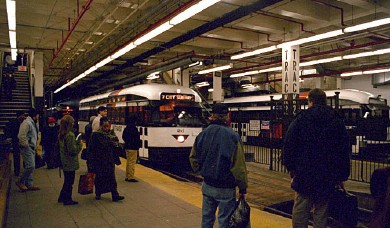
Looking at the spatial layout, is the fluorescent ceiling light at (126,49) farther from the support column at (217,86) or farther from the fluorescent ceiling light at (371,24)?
the support column at (217,86)

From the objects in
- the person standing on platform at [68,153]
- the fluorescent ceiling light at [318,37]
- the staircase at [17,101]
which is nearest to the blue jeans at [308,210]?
the person standing on platform at [68,153]

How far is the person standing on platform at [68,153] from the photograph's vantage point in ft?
20.7

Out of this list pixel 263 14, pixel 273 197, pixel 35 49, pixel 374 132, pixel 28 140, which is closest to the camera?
pixel 28 140

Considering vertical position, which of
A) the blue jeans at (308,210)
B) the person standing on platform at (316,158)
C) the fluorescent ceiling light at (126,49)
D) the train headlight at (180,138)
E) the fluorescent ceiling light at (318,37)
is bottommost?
the blue jeans at (308,210)

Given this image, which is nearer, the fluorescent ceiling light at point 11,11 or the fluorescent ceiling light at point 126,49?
the fluorescent ceiling light at point 11,11

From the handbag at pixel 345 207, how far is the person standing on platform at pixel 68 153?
463cm

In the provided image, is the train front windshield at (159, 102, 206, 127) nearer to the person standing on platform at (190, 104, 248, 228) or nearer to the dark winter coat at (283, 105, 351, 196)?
the person standing on platform at (190, 104, 248, 228)

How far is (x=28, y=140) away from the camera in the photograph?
7391mm

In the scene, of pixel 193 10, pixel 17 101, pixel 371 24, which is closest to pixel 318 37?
pixel 371 24

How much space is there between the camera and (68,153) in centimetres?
632

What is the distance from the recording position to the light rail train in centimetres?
1196

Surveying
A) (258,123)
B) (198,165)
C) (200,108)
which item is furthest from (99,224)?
(258,123)

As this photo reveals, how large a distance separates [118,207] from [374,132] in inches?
359

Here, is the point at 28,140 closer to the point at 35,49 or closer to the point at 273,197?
the point at 273,197
